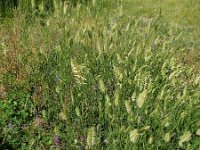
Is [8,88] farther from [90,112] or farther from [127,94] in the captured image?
[127,94]

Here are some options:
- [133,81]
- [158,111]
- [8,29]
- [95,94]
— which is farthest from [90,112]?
[8,29]

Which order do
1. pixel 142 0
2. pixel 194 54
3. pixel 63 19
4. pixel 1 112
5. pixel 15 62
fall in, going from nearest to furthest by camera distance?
1. pixel 1 112
2. pixel 63 19
3. pixel 15 62
4. pixel 194 54
5. pixel 142 0

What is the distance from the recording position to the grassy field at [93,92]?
10.1 ft

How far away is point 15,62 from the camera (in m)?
4.53

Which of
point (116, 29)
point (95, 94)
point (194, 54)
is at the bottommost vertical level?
point (194, 54)

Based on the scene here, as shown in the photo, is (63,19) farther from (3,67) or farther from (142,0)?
(142,0)

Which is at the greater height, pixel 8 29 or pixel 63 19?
pixel 63 19

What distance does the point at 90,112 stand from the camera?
3.60m

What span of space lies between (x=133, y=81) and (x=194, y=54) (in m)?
2.90

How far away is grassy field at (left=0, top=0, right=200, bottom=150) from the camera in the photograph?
3.07 m

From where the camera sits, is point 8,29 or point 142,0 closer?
point 8,29

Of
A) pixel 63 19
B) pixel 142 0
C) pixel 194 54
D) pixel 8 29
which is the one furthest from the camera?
pixel 142 0

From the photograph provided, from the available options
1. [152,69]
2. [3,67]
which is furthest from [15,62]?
[152,69]

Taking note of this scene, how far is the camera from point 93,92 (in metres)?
3.59
